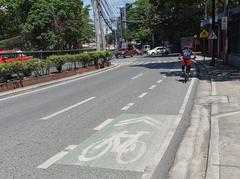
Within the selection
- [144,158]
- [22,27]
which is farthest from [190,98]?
[22,27]

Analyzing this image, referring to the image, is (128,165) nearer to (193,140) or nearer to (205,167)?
(205,167)

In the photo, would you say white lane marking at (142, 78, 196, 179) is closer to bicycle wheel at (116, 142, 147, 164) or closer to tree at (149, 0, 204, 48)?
bicycle wheel at (116, 142, 147, 164)

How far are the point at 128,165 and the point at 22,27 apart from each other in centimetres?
4784

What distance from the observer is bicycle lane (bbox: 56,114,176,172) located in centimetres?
576

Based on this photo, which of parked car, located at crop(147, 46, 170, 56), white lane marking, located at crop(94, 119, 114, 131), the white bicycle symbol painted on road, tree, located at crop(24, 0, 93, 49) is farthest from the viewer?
parked car, located at crop(147, 46, 170, 56)

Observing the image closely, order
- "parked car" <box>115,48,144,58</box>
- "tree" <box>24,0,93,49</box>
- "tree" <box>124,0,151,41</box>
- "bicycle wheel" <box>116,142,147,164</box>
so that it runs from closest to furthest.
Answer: "bicycle wheel" <box>116,142,147,164</box>
"tree" <box>24,0,93,49</box>
"parked car" <box>115,48,144,58</box>
"tree" <box>124,0,151,41</box>

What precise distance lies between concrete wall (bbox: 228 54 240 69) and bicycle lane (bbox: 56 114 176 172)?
1647 centimetres

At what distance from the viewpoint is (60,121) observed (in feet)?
29.7

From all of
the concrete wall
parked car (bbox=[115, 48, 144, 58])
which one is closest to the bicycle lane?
the concrete wall

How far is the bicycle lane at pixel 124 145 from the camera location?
5758 millimetres

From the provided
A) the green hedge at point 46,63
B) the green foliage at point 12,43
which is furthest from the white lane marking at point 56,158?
the green foliage at point 12,43

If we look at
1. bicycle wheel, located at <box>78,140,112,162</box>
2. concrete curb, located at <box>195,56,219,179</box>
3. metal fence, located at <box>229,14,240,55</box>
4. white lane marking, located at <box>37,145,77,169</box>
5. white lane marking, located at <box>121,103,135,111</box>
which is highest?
metal fence, located at <box>229,14,240,55</box>

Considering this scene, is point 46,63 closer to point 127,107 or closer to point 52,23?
point 127,107

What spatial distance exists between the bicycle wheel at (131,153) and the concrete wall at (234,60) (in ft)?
59.4
